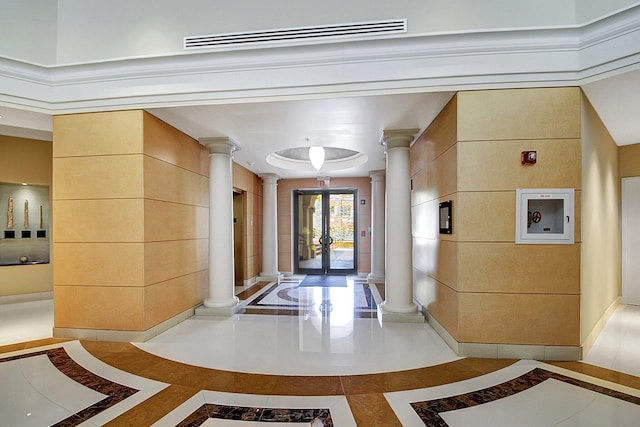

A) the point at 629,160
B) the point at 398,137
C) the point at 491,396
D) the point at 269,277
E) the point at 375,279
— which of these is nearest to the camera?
the point at 491,396

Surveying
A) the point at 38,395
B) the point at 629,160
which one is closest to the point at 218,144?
the point at 38,395

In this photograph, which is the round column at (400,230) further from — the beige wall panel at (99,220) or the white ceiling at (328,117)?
the beige wall panel at (99,220)

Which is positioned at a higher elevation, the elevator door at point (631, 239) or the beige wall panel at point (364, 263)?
the elevator door at point (631, 239)

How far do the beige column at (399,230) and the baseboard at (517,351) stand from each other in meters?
1.28

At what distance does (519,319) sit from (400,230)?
1918mm

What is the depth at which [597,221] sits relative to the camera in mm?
3625

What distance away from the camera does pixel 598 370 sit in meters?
2.88

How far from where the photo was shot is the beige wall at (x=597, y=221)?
3.23m

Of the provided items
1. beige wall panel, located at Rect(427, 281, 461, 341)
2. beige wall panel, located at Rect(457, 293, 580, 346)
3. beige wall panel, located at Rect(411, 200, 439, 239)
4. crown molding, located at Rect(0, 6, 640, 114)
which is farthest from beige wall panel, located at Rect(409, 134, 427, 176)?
beige wall panel, located at Rect(457, 293, 580, 346)

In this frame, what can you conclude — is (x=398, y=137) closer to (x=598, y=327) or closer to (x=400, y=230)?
(x=400, y=230)

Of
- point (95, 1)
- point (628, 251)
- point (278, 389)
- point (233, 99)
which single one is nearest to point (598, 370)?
point (278, 389)

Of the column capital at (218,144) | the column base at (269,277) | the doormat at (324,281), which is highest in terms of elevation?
the column capital at (218,144)

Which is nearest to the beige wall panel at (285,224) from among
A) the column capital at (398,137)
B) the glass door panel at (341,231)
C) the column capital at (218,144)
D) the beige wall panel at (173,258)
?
the glass door panel at (341,231)

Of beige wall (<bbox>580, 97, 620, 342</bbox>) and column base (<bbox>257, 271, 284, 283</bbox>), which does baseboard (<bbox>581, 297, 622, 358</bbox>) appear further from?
column base (<bbox>257, 271, 284, 283</bbox>)
